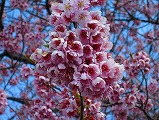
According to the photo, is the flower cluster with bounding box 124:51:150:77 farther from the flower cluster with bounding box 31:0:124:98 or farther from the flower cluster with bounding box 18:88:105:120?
the flower cluster with bounding box 31:0:124:98

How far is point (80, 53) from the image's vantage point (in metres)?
1.99

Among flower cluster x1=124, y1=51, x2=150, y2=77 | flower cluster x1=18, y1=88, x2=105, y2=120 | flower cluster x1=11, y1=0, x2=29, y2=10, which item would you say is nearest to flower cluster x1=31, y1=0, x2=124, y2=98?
flower cluster x1=18, y1=88, x2=105, y2=120

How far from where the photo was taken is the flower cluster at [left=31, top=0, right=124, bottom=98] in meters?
1.99

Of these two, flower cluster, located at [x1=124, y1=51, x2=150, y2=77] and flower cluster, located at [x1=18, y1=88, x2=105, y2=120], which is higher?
flower cluster, located at [x1=124, y1=51, x2=150, y2=77]

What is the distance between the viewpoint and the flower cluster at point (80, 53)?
1.99 meters

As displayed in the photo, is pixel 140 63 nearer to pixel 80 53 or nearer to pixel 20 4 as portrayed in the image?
pixel 80 53

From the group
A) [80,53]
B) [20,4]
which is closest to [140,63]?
[80,53]

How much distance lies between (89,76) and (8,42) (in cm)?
476

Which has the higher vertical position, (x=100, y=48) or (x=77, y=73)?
(x=100, y=48)

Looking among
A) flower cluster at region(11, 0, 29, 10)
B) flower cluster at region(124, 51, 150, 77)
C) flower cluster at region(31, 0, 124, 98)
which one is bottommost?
flower cluster at region(31, 0, 124, 98)

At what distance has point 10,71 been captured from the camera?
24.7ft

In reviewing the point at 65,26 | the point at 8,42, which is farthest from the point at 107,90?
the point at 8,42

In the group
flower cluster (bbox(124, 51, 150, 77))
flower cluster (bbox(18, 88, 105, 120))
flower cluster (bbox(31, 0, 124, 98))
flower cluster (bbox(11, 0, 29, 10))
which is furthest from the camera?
flower cluster (bbox(11, 0, 29, 10))

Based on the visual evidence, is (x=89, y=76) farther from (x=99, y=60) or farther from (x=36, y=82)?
(x=36, y=82)
